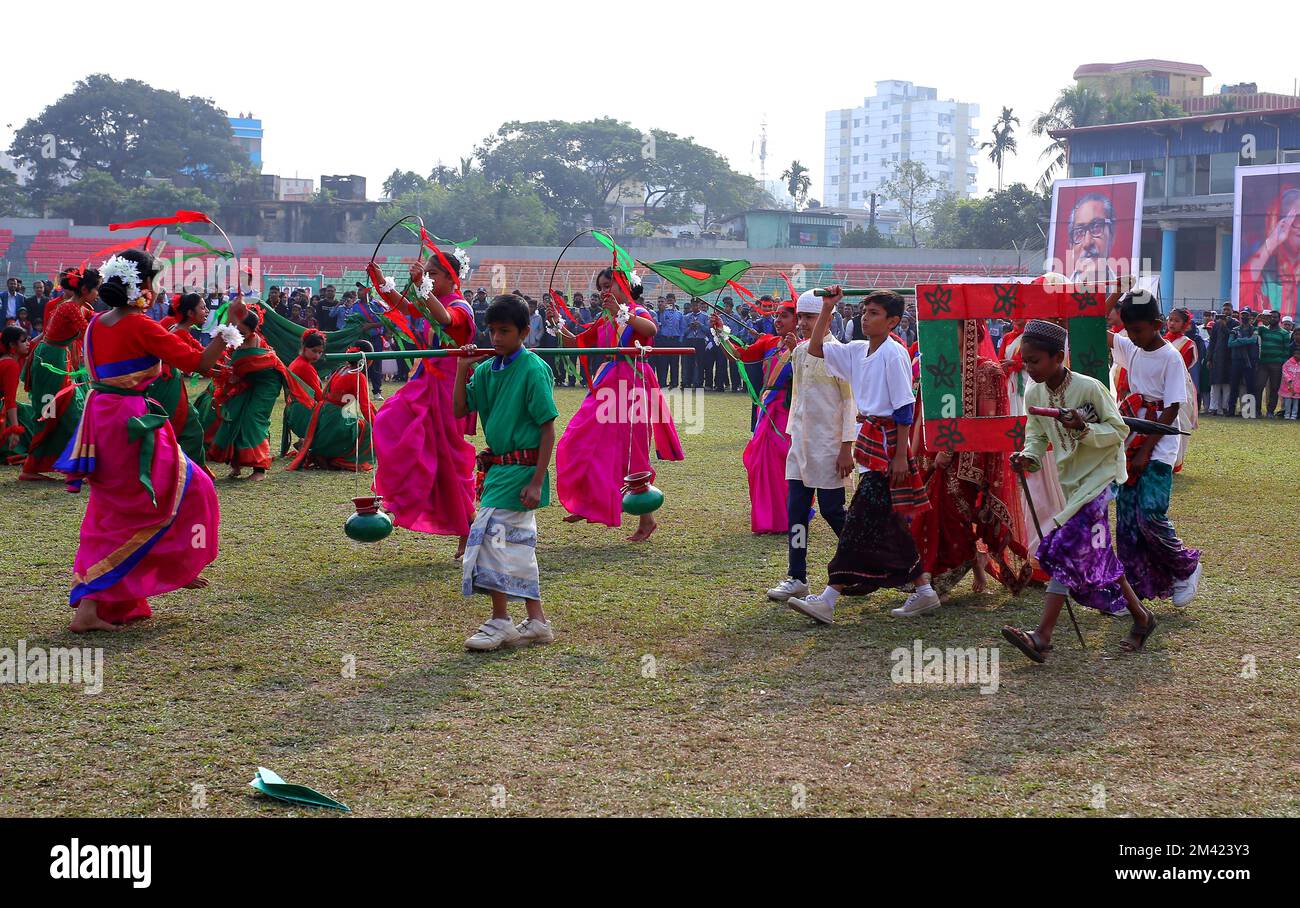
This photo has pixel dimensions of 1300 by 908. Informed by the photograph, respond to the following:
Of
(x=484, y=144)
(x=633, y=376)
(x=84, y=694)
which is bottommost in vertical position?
(x=84, y=694)

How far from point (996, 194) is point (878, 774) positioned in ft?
177

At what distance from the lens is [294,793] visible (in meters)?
4.16

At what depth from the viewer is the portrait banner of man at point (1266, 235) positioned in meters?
31.4

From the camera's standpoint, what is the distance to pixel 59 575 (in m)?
7.42

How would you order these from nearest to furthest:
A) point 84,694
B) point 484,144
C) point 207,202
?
point 84,694 < point 207,202 < point 484,144

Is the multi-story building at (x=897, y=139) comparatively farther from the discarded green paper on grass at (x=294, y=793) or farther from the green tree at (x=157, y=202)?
the discarded green paper on grass at (x=294, y=793)

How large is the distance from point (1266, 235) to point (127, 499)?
31.5 m

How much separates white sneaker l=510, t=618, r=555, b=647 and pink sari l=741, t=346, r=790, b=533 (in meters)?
3.15

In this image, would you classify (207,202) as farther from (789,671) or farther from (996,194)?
(789,671)

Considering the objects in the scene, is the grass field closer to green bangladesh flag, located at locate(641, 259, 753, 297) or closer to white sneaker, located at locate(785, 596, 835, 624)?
white sneaker, located at locate(785, 596, 835, 624)

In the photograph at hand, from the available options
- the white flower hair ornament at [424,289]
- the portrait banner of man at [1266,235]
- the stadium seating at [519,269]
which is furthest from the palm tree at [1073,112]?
the white flower hair ornament at [424,289]

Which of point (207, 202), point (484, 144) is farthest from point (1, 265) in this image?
point (484, 144)

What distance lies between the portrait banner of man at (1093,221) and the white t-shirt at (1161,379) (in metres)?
28.7

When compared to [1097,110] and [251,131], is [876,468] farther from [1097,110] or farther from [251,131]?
[251,131]
